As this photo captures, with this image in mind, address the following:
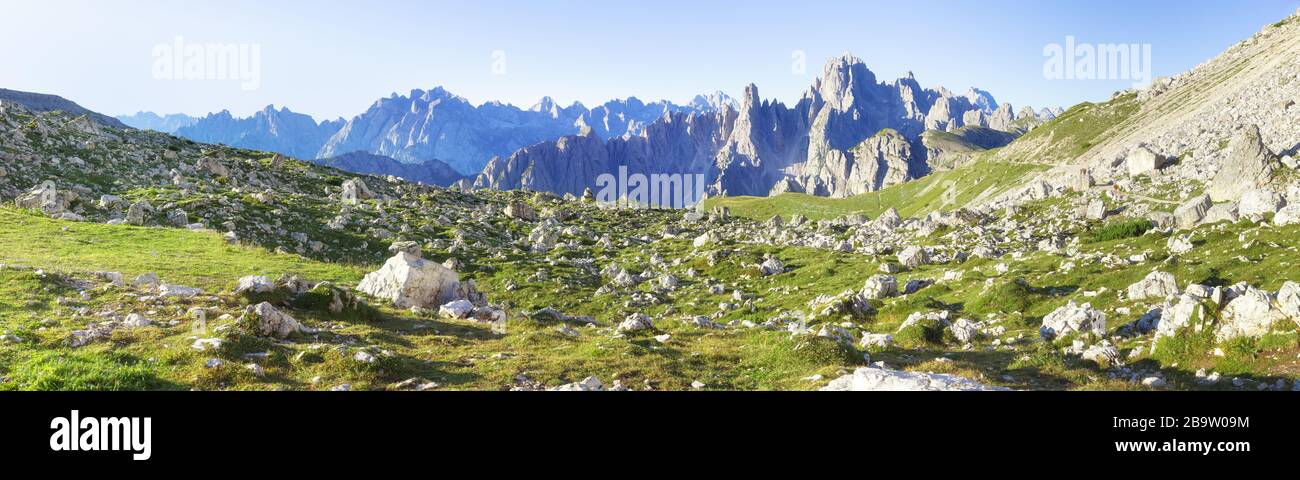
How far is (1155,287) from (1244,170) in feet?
110

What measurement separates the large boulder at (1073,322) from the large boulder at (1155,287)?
3638 mm

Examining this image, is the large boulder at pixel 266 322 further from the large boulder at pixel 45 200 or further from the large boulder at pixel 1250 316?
the large boulder at pixel 45 200

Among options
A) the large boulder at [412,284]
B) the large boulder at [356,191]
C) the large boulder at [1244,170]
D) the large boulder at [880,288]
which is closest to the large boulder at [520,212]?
the large boulder at [356,191]

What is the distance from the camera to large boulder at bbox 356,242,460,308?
25953mm

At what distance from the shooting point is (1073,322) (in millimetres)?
21734

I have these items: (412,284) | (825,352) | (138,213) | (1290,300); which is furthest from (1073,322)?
(138,213)

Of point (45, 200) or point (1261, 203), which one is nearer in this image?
point (1261, 203)

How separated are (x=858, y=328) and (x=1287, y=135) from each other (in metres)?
70.4

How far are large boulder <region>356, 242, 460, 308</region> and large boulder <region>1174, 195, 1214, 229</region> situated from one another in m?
48.1

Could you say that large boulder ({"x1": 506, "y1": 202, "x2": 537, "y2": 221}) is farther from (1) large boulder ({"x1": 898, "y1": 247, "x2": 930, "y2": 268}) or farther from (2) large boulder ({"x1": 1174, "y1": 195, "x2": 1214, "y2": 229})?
(2) large boulder ({"x1": 1174, "y1": 195, "x2": 1214, "y2": 229})

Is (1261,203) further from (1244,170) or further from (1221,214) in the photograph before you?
(1244,170)

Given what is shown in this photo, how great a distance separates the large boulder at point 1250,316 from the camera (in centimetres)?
1551

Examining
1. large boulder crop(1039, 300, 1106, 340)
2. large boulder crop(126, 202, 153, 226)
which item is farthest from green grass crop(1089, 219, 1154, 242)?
large boulder crop(126, 202, 153, 226)
